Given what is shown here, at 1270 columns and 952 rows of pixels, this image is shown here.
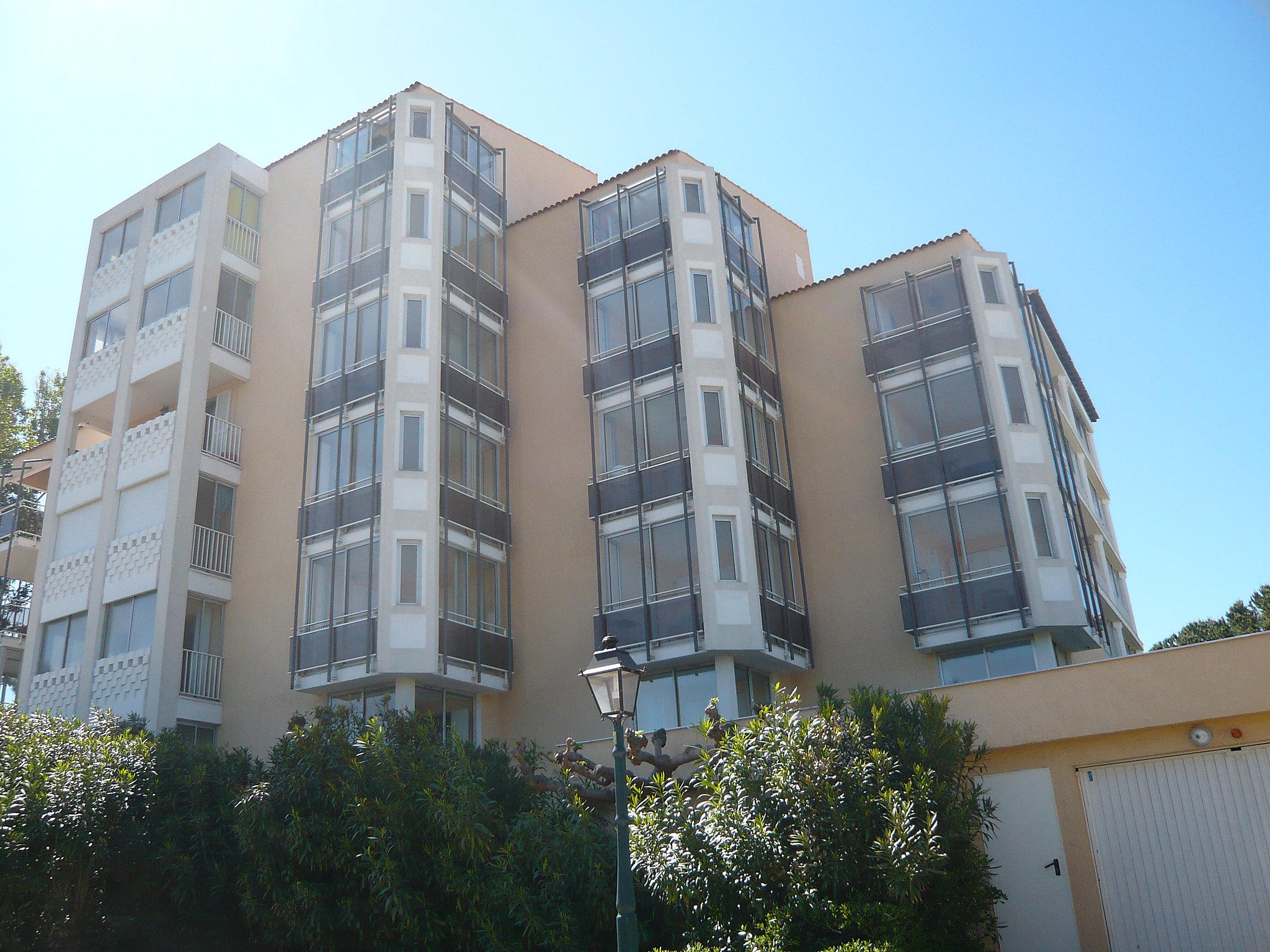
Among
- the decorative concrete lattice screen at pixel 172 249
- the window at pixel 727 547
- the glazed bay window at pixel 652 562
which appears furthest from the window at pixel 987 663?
the decorative concrete lattice screen at pixel 172 249

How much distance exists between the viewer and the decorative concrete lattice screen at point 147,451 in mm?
27078

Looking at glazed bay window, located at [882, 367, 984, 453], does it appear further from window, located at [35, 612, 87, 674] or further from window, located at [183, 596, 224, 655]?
window, located at [35, 612, 87, 674]

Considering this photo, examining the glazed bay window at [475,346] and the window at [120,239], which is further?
the window at [120,239]

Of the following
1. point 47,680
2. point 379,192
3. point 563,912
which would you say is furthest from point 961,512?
point 47,680

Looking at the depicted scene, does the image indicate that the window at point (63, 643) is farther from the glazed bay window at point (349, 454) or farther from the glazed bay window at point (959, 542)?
the glazed bay window at point (959, 542)

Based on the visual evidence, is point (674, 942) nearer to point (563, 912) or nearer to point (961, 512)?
point (563, 912)

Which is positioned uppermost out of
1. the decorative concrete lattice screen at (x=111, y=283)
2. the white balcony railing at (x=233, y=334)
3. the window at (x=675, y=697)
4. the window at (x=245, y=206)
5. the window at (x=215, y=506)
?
the window at (x=245, y=206)

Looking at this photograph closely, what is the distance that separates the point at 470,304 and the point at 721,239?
6341mm

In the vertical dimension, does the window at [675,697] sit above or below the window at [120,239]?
below

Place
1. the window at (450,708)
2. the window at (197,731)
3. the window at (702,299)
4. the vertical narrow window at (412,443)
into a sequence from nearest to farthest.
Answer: the window at (450,708), the vertical narrow window at (412,443), the window at (197,731), the window at (702,299)

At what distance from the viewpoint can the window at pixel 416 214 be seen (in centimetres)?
2697

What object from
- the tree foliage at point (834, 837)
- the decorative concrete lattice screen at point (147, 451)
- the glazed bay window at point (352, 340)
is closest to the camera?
the tree foliage at point (834, 837)

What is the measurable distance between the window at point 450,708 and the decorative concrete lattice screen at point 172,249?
1347 centimetres

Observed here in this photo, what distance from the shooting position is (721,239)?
26.5m
